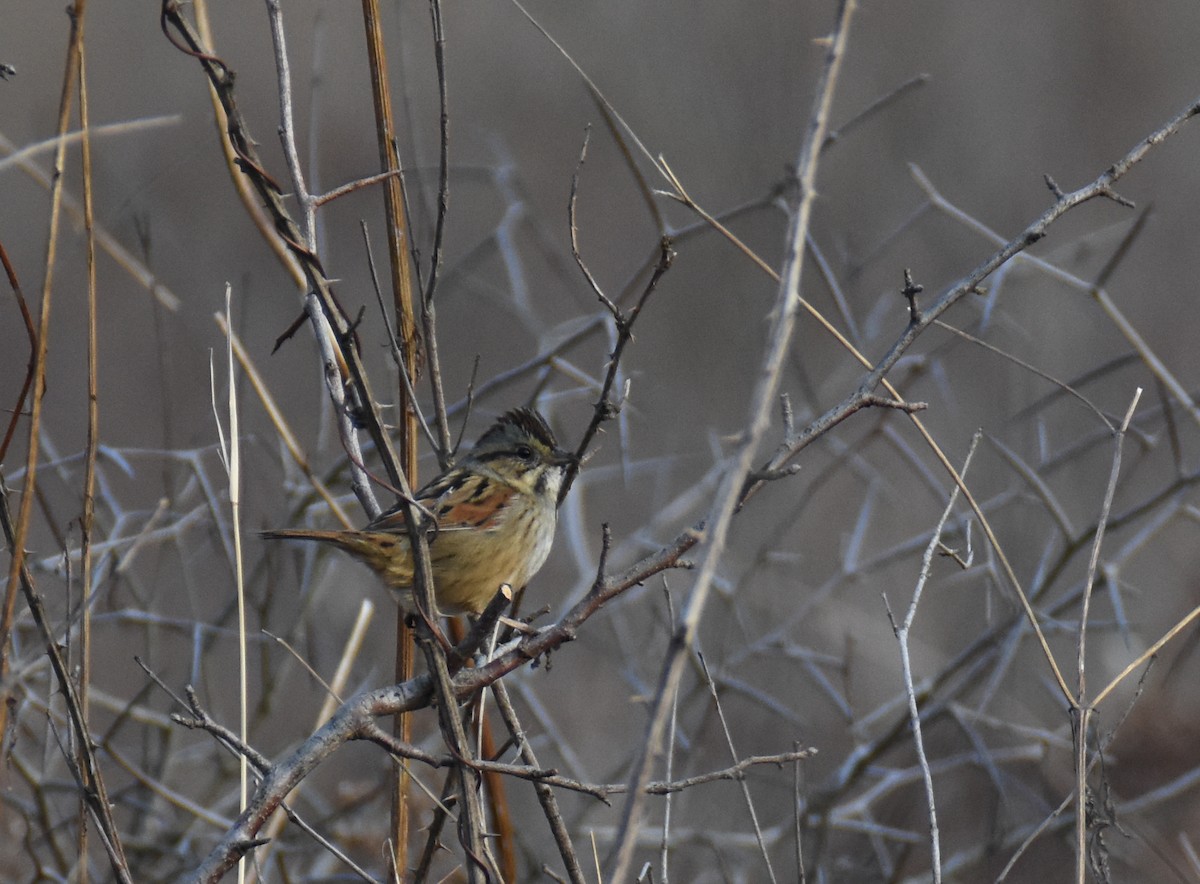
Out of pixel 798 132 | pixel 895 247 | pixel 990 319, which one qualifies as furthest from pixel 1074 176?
pixel 990 319

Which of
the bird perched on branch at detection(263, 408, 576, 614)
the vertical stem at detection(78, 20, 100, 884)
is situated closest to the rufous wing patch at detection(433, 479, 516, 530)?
the bird perched on branch at detection(263, 408, 576, 614)

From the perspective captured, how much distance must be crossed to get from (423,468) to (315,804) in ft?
4.95

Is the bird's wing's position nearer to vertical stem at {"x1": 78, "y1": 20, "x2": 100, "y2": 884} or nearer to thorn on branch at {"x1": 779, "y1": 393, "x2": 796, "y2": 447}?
vertical stem at {"x1": 78, "y1": 20, "x2": 100, "y2": 884}

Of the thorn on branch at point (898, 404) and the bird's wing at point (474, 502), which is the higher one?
the thorn on branch at point (898, 404)

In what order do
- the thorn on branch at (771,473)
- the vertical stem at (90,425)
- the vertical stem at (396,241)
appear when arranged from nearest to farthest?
the thorn on branch at (771,473) < the vertical stem at (90,425) < the vertical stem at (396,241)

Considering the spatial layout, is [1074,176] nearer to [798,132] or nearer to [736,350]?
[798,132]

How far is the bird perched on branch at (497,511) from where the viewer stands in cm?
349

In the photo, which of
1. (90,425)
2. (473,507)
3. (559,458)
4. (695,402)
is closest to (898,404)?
(90,425)

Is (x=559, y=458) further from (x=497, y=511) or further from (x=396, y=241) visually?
(x=396, y=241)

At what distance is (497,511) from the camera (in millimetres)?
3586

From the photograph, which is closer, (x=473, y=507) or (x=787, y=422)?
(x=787, y=422)

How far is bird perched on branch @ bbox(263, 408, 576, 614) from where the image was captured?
3.49m

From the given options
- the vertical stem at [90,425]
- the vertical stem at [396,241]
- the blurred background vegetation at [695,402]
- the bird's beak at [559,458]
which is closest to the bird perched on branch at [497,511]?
the bird's beak at [559,458]

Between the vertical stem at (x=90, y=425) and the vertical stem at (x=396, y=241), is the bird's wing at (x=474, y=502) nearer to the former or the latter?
the vertical stem at (x=396, y=241)
